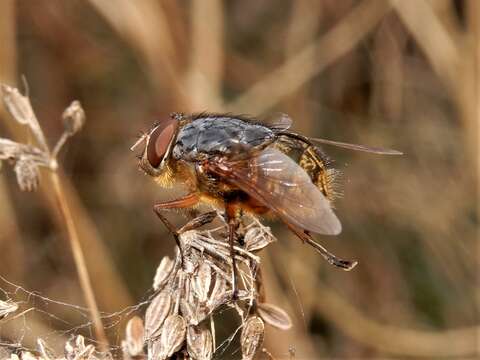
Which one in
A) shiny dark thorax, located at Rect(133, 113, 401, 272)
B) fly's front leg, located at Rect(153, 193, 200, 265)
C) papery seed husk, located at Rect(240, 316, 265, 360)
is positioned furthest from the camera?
fly's front leg, located at Rect(153, 193, 200, 265)

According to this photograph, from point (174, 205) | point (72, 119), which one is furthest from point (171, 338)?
point (72, 119)

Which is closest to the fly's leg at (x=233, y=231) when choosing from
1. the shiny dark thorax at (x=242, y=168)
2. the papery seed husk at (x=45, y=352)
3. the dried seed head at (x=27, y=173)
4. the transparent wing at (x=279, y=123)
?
the shiny dark thorax at (x=242, y=168)

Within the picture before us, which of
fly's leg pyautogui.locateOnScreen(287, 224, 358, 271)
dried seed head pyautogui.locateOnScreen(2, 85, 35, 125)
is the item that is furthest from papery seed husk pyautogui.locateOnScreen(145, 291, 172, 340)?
dried seed head pyautogui.locateOnScreen(2, 85, 35, 125)

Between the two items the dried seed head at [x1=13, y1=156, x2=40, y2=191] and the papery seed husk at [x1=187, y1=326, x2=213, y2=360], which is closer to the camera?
the papery seed husk at [x1=187, y1=326, x2=213, y2=360]

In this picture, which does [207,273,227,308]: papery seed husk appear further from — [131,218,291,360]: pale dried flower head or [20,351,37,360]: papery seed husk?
[20,351,37,360]: papery seed husk

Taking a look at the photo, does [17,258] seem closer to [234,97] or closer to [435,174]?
[234,97]

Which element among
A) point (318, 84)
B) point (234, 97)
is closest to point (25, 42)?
point (234, 97)
